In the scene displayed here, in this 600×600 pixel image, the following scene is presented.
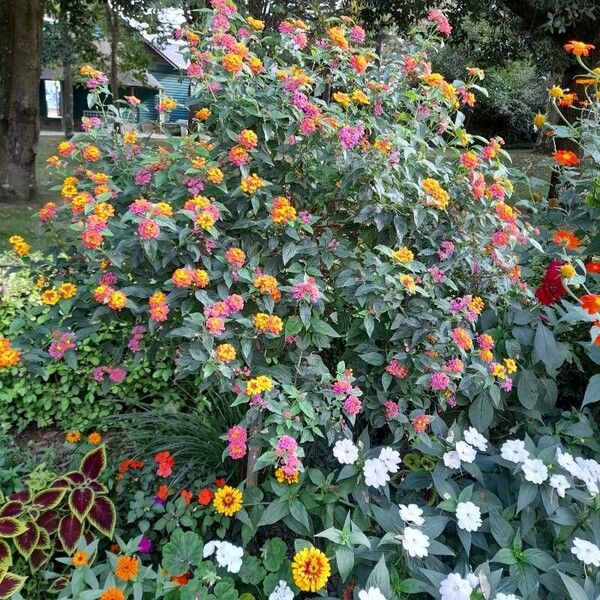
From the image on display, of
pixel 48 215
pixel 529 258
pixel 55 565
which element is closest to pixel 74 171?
pixel 48 215

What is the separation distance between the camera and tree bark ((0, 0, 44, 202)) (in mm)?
5977

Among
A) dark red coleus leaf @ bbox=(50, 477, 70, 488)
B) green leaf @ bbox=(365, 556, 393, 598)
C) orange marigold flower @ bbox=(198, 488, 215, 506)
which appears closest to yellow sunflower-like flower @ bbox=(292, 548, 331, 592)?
green leaf @ bbox=(365, 556, 393, 598)

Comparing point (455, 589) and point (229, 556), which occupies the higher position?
point (455, 589)

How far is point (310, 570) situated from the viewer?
136 centimetres

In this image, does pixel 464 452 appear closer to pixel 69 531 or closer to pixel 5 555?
pixel 69 531

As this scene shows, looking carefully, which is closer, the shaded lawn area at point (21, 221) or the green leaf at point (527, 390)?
the green leaf at point (527, 390)

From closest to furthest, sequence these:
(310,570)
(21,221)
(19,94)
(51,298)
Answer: (310,570)
(51,298)
(21,221)
(19,94)

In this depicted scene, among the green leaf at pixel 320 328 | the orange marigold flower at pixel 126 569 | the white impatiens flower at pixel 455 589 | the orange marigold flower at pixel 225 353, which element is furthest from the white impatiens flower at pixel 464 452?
the orange marigold flower at pixel 126 569

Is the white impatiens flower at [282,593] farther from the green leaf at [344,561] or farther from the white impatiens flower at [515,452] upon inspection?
the white impatiens flower at [515,452]

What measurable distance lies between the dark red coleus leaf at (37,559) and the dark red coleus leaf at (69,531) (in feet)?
0.18

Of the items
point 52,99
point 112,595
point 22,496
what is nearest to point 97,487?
point 22,496

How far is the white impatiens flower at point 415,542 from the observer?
136 centimetres

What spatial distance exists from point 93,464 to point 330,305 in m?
0.91

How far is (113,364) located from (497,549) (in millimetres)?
1246
